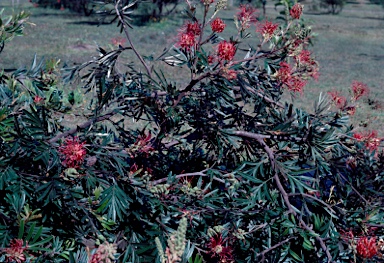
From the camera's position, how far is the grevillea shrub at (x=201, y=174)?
2006 millimetres

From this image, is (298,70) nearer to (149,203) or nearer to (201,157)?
(201,157)

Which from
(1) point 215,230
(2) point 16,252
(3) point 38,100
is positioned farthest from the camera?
(3) point 38,100

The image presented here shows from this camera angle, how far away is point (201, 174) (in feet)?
7.66

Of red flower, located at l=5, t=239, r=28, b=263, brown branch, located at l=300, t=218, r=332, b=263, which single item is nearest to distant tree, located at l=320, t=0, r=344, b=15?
brown branch, located at l=300, t=218, r=332, b=263

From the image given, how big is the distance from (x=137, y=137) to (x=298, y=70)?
75cm

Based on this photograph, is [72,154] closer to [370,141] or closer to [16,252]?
[16,252]

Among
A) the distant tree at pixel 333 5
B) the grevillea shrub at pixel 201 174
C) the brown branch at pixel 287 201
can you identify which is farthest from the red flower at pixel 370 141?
the distant tree at pixel 333 5

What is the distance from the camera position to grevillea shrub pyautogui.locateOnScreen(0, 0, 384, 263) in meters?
2.01

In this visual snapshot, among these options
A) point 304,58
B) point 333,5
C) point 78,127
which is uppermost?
point 304,58

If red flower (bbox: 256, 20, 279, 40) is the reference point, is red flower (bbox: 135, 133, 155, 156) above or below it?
below

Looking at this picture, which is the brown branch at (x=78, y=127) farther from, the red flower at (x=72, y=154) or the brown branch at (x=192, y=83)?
the brown branch at (x=192, y=83)

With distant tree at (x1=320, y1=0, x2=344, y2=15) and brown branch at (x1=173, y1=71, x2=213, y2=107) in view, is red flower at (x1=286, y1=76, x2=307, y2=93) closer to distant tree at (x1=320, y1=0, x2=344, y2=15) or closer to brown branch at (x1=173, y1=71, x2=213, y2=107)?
brown branch at (x1=173, y1=71, x2=213, y2=107)

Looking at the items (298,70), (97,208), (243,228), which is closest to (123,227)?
(97,208)

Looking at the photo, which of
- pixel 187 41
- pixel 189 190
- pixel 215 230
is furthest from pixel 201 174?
pixel 187 41
